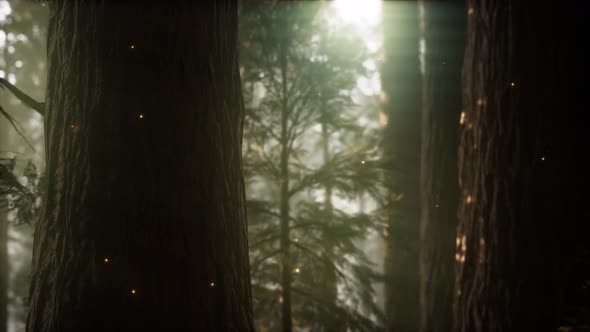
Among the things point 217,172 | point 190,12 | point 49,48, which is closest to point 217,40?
point 190,12

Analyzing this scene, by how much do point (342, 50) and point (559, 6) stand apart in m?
4.03

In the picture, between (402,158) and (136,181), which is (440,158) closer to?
(402,158)

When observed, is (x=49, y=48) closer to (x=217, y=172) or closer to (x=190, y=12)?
(x=190, y=12)

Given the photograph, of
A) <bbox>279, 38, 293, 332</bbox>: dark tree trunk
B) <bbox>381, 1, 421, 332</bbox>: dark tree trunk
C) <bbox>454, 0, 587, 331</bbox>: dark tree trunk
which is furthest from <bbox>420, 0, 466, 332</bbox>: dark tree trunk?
<bbox>279, 38, 293, 332</bbox>: dark tree trunk

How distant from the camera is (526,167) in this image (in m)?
3.10

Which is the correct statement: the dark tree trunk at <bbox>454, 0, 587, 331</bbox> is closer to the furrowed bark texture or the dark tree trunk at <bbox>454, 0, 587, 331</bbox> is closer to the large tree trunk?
the large tree trunk

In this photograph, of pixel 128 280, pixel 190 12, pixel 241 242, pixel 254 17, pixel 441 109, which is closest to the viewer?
pixel 128 280

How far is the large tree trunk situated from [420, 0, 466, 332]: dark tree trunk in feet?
11.4

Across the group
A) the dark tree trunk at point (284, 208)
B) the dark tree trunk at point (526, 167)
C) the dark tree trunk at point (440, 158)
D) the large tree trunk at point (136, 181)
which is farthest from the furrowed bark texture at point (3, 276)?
the dark tree trunk at point (526, 167)

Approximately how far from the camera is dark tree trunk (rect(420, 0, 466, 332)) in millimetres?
5047

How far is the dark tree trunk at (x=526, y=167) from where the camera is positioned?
121 inches

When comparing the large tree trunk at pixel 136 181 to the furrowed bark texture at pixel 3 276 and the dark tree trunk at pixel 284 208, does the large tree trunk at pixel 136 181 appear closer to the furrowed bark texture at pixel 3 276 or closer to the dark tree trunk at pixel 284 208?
the dark tree trunk at pixel 284 208

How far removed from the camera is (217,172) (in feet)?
8.25

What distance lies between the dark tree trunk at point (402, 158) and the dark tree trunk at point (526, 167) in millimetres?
2823
